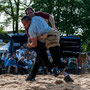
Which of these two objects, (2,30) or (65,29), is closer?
(65,29)

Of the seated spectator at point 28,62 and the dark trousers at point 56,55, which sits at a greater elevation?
the dark trousers at point 56,55

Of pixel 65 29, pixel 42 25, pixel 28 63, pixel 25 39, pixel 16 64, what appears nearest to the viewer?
pixel 42 25

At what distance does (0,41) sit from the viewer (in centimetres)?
1538

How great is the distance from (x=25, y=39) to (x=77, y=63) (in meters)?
3.78

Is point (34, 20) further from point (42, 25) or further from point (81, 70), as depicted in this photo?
point (81, 70)

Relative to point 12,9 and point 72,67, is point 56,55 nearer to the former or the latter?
point 72,67

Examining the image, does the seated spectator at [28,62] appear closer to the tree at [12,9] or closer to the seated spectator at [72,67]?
the seated spectator at [72,67]

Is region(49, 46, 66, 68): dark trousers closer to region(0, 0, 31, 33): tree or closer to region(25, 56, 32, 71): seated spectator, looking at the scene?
region(25, 56, 32, 71): seated spectator

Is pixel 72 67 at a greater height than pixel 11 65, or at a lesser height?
lesser

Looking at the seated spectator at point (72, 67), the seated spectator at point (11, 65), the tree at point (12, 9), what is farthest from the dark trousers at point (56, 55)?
the tree at point (12, 9)

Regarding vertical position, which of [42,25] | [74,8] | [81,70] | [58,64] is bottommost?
[81,70]

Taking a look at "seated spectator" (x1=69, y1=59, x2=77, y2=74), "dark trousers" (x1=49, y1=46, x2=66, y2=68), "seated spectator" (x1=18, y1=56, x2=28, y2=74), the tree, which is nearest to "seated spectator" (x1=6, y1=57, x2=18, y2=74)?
"seated spectator" (x1=18, y1=56, x2=28, y2=74)

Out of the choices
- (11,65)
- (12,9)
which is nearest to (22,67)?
(11,65)

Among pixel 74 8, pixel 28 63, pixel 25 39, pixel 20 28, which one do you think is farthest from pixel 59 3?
pixel 28 63
